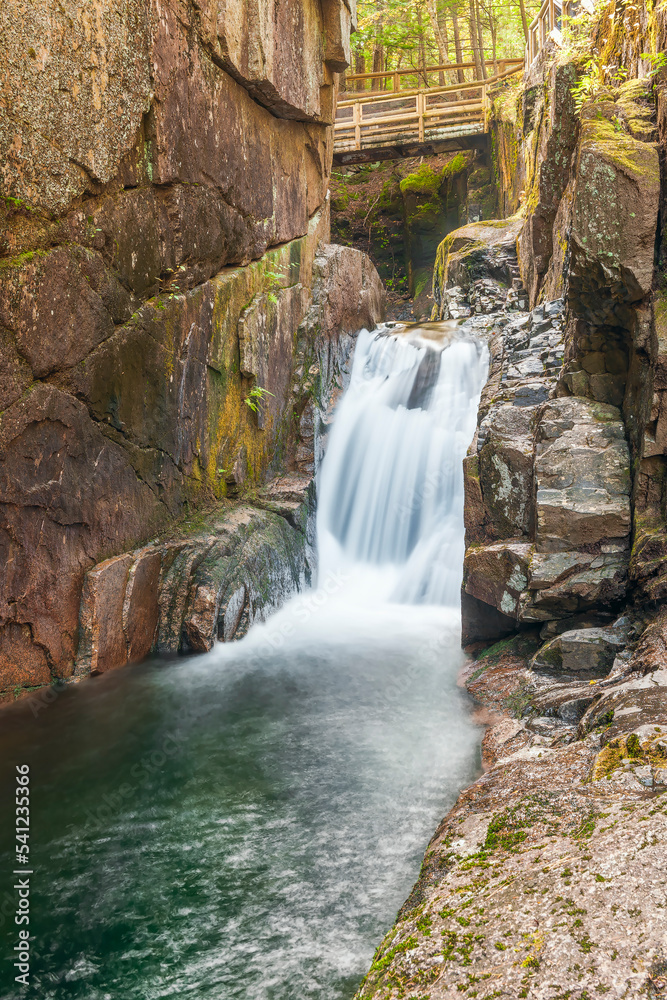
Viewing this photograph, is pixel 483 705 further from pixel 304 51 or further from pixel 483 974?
pixel 304 51

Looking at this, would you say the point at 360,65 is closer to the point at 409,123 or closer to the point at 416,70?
the point at 416,70

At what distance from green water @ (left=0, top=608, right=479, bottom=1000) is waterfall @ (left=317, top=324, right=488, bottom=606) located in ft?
6.31

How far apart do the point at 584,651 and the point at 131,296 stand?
199 inches

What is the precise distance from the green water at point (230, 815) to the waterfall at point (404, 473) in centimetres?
192

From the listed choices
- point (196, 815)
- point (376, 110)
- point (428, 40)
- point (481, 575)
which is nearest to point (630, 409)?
point (481, 575)

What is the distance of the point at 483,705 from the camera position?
218 inches

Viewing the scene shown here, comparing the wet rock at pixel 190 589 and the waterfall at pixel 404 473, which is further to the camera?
the waterfall at pixel 404 473

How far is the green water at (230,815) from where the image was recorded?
3.11 m

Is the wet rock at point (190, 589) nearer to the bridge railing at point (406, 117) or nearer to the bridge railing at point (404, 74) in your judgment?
the bridge railing at point (406, 117)

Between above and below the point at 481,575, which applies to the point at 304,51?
above

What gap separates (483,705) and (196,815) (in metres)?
2.44

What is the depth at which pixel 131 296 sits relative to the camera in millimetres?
6504

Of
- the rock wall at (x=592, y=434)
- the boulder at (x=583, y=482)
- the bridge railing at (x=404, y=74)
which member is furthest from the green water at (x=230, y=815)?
the bridge railing at (x=404, y=74)

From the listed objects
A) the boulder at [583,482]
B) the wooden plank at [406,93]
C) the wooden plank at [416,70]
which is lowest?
the boulder at [583,482]
